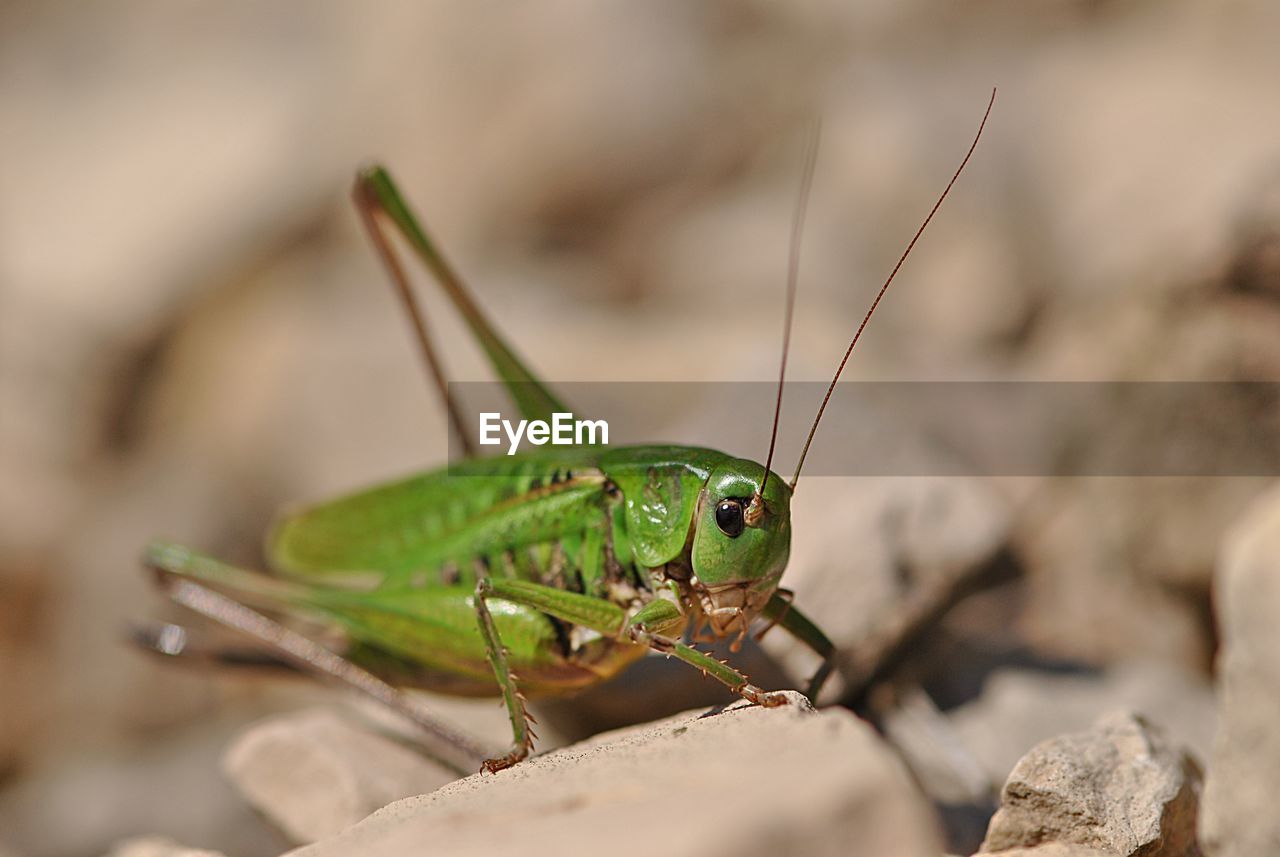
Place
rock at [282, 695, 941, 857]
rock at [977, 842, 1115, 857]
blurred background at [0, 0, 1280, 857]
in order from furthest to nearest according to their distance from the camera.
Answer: blurred background at [0, 0, 1280, 857]
rock at [977, 842, 1115, 857]
rock at [282, 695, 941, 857]

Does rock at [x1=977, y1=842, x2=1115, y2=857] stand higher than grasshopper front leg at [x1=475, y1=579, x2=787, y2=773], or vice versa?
grasshopper front leg at [x1=475, y1=579, x2=787, y2=773]

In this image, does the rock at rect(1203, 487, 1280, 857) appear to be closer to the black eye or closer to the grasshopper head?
the grasshopper head

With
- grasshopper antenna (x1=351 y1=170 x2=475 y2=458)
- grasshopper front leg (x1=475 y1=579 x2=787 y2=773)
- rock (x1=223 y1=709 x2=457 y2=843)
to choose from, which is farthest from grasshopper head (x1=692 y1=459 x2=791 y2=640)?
grasshopper antenna (x1=351 y1=170 x2=475 y2=458)

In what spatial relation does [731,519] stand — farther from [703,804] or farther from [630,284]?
[630,284]

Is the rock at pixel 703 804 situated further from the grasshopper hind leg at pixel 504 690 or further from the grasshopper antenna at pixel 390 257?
the grasshopper antenna at pixel 390 257

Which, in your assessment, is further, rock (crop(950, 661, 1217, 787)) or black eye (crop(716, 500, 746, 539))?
rock (crop(950, 661, 1217, 787))

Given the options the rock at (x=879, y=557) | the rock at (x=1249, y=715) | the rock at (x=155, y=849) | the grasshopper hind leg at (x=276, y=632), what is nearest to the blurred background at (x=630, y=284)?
the rock at (x=879, y=557)

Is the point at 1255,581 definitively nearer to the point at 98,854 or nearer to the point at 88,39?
the point at 98,854

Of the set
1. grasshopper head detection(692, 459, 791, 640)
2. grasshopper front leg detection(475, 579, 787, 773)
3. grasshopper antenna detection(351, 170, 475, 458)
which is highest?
grasshopper antenna detection(351, 170, 475, 458)
